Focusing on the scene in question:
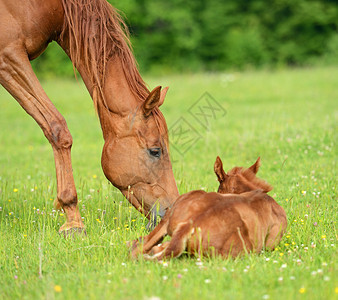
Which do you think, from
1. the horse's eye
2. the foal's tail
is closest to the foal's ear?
the horse's eye

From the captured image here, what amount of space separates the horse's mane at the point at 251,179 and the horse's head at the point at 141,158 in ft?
1.84

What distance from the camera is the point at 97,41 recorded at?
4.50 metres

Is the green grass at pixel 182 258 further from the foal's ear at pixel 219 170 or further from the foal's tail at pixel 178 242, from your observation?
the foal's ear at pixel 219 170

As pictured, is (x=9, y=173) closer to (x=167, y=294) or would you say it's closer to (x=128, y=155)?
(x=128, y=155)

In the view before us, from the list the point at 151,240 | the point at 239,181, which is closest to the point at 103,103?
the point at 239,181

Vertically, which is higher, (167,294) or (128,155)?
(128,155)

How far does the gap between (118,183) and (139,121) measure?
1.92 ft

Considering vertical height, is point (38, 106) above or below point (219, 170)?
above

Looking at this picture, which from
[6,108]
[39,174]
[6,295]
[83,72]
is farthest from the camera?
[6,108]

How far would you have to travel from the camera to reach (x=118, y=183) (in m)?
4.31

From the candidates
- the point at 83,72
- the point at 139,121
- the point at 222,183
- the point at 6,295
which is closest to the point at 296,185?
the point at 222,183

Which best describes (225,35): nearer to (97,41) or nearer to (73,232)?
(97,41)

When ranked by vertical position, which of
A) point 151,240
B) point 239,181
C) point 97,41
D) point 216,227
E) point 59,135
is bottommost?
point 151,240

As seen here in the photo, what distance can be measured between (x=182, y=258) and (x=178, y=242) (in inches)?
9.5
